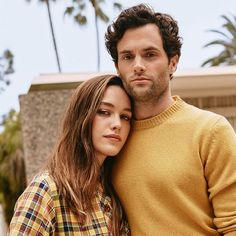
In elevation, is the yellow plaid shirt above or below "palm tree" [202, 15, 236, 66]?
above

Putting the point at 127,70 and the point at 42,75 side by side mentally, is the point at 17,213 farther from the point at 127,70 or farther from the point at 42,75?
the point at 42,75

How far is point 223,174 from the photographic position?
88.6 inches

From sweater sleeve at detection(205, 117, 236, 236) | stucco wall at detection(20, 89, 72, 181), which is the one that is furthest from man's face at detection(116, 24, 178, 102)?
stucco wall at detection(20, 89, 72, 181)

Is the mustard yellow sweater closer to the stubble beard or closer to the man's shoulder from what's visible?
the man's shoulder

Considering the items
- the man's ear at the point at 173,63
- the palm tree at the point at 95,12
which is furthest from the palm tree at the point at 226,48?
the man's ear at the point at 173,63

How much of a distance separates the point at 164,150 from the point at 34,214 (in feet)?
2.23

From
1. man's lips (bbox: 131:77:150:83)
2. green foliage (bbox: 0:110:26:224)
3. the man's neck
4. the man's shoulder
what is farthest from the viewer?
green foliage (bbox: 0:110:26:224)

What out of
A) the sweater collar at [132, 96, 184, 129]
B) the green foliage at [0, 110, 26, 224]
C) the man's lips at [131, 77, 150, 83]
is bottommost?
the green foliage at [0, 110, 26, 224]

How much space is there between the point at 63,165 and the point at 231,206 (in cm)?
77

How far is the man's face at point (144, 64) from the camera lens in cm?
245

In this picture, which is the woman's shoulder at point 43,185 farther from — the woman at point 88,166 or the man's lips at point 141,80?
the man's lips at point 141,80

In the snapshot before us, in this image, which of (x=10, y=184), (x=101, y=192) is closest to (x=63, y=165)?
(x=101, y=192)

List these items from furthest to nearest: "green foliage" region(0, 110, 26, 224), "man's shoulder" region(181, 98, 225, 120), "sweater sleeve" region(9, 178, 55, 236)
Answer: "green foliage" region(0, 110, 26, 224) → "man's shoulder" region(181, 98, 225, 120) → "sweater sleeve" region(9, 178, 55, 236)

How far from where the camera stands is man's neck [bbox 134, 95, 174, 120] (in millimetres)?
2557
